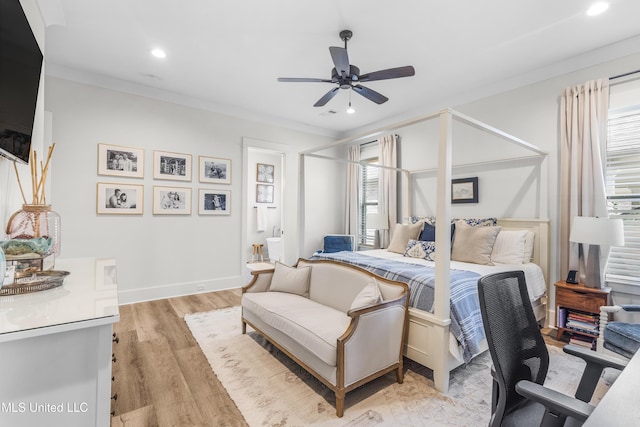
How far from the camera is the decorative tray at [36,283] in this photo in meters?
1.18

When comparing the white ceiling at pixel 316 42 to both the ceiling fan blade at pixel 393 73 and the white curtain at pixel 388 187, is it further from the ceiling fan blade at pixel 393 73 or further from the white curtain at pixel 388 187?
the white curtain at pixel 388 187

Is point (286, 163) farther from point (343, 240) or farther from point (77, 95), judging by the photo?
point (77, 95)

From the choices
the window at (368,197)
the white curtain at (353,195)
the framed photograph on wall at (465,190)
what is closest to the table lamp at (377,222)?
the window at (368,197)

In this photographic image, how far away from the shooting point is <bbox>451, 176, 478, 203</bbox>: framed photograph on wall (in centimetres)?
A: 399

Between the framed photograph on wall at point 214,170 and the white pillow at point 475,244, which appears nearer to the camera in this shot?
the white pillow at point 475,244

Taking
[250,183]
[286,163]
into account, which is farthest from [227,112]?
[250,183]

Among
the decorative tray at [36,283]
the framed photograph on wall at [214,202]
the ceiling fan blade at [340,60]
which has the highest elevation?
the ceiling fan blade at [340,60]

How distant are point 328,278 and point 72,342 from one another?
199cm

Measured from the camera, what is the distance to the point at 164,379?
2.20 meters

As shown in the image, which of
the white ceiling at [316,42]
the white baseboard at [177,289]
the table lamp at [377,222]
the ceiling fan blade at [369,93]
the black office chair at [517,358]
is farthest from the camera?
the table lamp at [377,222]

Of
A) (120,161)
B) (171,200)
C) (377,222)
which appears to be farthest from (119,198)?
(377,222)

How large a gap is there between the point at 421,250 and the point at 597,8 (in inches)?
102

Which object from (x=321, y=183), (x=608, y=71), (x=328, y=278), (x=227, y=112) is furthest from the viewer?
(x=321, y=183)

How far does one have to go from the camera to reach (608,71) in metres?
2.95
